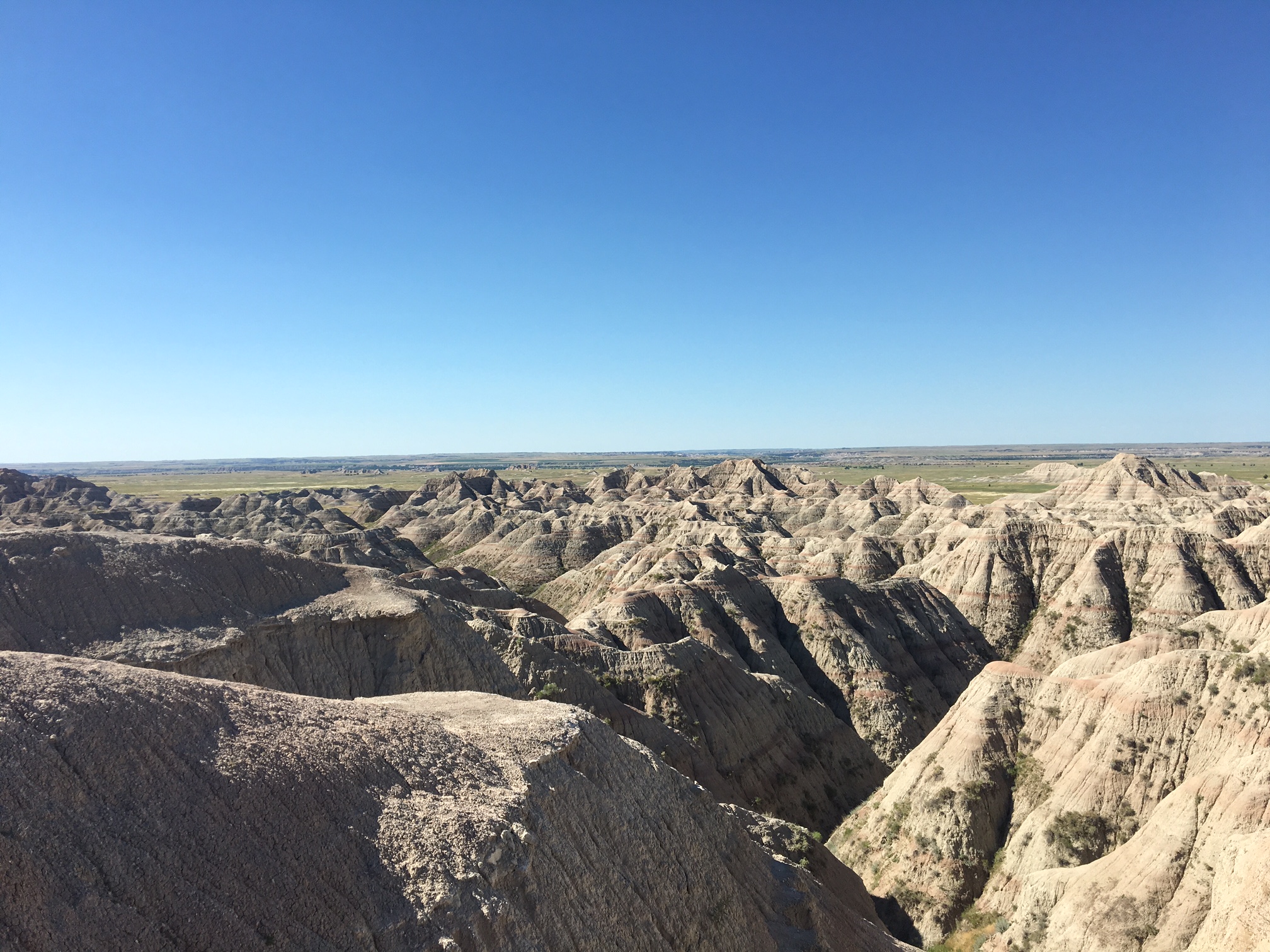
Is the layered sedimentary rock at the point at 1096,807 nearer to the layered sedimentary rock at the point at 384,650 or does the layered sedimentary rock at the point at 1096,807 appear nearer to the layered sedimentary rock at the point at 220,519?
the layered sedimentary rock at the point at 384,650

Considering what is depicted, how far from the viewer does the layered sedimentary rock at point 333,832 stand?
31.2ft

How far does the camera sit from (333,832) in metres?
11.5

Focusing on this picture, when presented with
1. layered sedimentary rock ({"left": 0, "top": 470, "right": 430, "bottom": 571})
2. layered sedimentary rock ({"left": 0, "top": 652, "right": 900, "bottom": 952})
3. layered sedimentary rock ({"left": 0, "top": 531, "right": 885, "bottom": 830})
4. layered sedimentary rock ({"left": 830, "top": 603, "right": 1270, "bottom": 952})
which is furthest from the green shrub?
layered sedimentary rock ({"left": 0, "top": 470, "right": 430, "bottom": 571})

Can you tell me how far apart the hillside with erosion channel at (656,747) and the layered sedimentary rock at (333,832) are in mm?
55

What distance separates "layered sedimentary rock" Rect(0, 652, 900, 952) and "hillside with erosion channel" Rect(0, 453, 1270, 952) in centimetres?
6

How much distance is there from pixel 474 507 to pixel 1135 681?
109 metres

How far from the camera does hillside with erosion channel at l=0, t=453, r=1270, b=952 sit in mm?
10680

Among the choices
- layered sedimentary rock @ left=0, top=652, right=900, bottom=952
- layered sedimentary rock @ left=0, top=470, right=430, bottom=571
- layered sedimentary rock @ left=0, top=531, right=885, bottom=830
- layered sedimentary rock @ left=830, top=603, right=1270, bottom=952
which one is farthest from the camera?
layered sedimentary rock @ left=0, top=470, right=430, bottom=571

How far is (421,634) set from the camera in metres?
32.5

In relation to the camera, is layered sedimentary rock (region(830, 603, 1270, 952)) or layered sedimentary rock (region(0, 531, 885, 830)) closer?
layered sedimentary rock (region(830, 603, 1270, 952))

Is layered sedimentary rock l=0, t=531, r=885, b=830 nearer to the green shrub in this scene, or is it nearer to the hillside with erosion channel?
the hillside with erosion channel

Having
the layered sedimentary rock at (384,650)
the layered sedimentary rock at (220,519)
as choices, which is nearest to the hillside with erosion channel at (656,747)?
the layered sedimentary rock at (384,650)

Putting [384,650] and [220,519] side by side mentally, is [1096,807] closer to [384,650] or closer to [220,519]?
[384,650]

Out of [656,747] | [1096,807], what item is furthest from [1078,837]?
[656,747]
